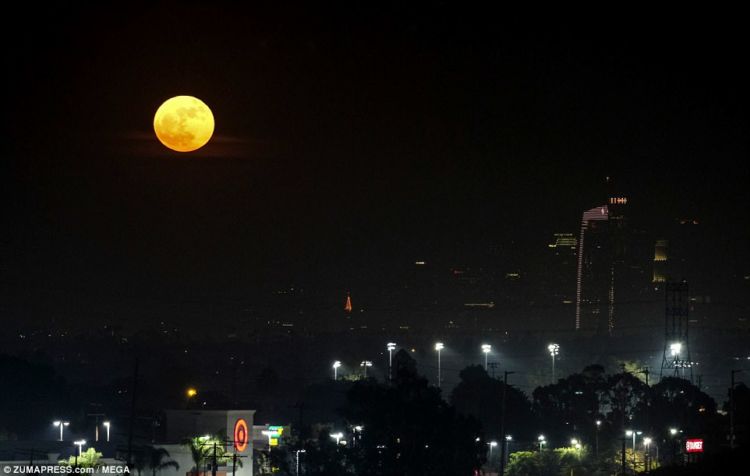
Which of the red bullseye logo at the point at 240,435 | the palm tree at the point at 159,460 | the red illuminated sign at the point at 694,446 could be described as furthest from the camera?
the red bullseye logo at the point at 240,435

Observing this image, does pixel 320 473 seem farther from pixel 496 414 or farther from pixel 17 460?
pixel 496 414

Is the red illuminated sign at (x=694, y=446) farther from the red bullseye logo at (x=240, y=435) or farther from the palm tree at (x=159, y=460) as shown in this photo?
the palm tree at (x=159, y=460)

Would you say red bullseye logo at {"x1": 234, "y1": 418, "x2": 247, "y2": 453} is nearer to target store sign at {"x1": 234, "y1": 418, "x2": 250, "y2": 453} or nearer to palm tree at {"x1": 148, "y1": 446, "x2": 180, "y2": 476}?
target store sign at {"x1": 234, "y1": 418, "x2": 250, "y2": 453}

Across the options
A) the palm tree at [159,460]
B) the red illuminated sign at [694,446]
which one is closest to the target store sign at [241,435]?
the palm tree at [159,460]

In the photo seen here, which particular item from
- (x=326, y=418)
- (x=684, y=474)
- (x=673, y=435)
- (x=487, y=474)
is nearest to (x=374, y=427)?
(x=684, y=474)

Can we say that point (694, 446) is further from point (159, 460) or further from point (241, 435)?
point (159, 460)

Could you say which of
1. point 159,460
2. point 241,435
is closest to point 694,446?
point 241,435
